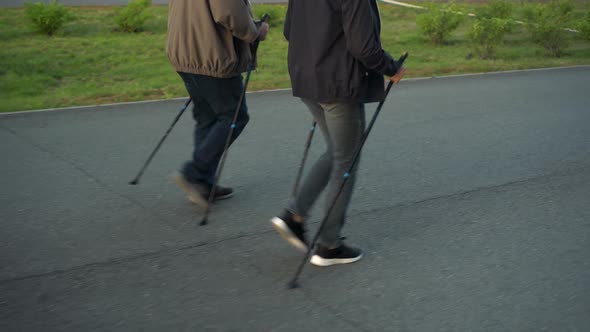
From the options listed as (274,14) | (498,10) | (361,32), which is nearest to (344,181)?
(361,32)

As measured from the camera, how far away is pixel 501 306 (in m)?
4.09

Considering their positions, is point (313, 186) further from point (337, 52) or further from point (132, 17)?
point (132, 17)

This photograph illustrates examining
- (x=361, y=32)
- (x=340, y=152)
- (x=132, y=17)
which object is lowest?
(x=132, y=17)

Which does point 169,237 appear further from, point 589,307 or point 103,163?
point 589,307

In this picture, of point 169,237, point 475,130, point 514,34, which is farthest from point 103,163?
point 514,34

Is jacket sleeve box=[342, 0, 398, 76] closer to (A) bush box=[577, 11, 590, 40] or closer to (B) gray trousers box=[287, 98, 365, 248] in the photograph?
(B) gray trousers box=[287, 98, 365, 248]

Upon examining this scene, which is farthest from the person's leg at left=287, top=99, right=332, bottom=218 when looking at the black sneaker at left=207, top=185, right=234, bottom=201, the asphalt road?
the black sneaker at left=207, top=185, right=234, bottom=201

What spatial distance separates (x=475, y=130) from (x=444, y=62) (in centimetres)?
594

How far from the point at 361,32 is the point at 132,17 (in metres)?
12.7

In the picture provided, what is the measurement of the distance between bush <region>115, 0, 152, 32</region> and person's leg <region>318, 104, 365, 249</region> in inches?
480

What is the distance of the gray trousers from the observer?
14.2ft

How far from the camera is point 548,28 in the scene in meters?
15.4

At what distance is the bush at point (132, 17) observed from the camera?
52.1ft

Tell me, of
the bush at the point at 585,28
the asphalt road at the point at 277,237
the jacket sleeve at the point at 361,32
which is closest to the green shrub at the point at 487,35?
the bush at the point at 585,28
